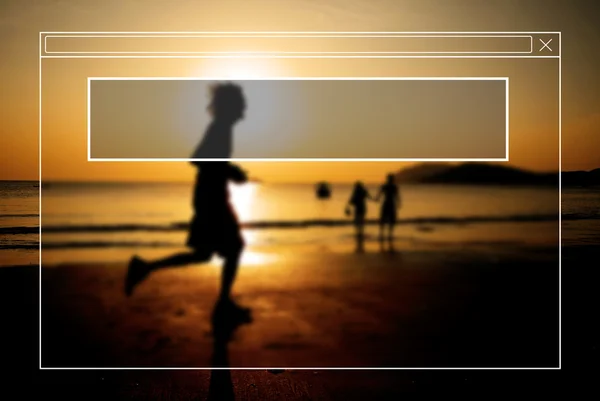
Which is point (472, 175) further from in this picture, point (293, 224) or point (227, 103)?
point (227, 103)

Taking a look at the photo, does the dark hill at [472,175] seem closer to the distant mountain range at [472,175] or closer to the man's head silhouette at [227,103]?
the distant mountain range at [472,175]

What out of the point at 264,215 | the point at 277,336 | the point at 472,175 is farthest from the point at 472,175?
the point at 277,336

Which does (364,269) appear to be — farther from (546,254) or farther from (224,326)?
(546,254)

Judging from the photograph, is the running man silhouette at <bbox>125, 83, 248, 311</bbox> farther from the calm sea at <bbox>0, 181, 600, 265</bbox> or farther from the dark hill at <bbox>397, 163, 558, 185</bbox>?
the dark hill at <bbox>397, 163, 558, 185</bbox>

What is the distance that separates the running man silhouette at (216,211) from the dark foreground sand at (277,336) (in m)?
0.46

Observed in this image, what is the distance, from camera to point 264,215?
14.5m

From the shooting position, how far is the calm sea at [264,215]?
413 cm

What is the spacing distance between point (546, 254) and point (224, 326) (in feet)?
29.5

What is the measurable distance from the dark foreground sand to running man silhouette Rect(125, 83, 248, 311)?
460 mm

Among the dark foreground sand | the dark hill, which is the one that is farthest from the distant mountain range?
the dark foreground sand

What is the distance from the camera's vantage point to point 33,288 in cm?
415

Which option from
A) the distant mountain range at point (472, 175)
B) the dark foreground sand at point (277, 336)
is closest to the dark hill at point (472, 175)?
the distant mountain range at point (472, 175)

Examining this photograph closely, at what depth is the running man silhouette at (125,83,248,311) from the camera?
303cm

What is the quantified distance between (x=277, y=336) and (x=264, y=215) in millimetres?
10961
